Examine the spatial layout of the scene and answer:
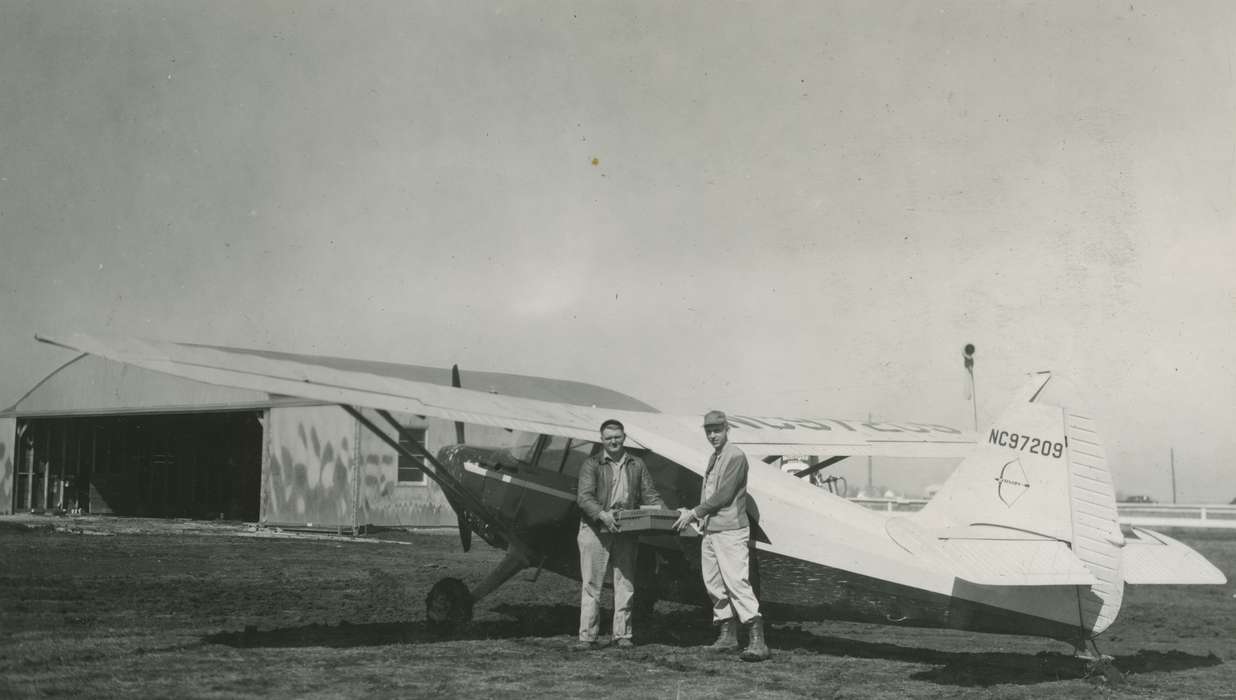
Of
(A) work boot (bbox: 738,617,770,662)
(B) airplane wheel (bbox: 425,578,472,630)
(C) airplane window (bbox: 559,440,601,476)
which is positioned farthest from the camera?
(C) airplane window (bbox: 559,440,601,476)

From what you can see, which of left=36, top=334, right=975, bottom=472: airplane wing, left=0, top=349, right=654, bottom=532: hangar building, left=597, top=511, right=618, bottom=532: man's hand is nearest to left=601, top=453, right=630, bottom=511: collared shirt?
left=597, top=511, right=618, bottom=532: man's hand

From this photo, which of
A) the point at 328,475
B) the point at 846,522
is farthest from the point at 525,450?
the point at 328,475

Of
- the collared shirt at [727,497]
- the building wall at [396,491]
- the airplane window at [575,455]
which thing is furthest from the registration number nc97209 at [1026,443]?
the building wall at [396,491]

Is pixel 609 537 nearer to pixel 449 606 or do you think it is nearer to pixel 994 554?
pixel 449 606

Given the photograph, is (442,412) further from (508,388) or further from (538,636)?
(508,388)

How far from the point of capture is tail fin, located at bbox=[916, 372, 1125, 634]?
20.0 feet

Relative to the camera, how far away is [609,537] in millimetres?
7523

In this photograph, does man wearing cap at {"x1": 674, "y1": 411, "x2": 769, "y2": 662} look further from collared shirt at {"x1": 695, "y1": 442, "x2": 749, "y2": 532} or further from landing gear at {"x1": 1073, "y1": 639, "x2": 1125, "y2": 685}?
landing gear at {"x1": 1073, "y1": 639, "x2": 1125, "y2": 685}

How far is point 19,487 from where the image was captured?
28156mm

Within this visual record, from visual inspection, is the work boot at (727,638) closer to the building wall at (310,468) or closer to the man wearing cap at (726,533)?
the man wearing cap at (726,533)

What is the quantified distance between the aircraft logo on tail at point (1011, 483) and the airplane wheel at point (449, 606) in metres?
4.27

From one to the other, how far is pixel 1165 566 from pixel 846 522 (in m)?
1.97

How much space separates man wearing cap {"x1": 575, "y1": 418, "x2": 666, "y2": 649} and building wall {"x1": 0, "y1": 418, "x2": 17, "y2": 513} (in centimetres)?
2566

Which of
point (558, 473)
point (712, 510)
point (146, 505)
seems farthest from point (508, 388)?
point (712, 510)
